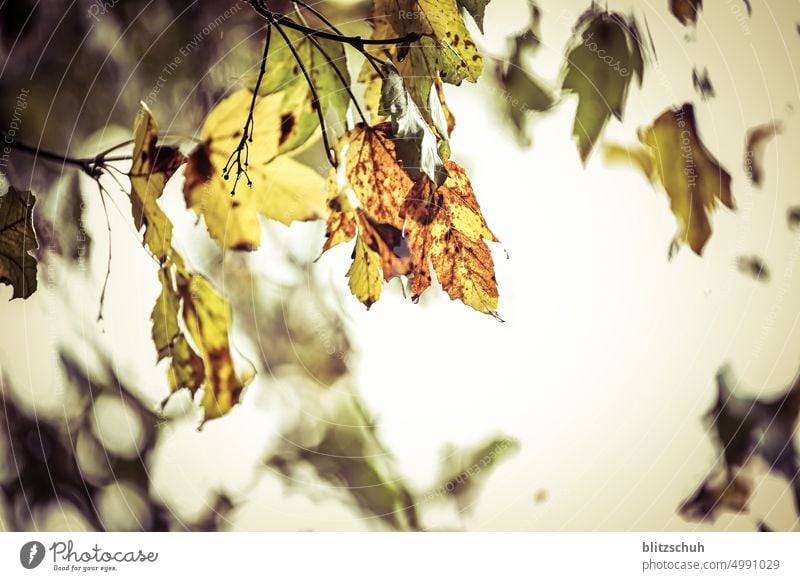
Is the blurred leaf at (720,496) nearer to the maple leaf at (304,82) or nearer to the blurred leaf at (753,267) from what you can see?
the blurred leaf at (753,267)

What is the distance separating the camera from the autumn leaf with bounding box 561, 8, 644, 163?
0.55 meters

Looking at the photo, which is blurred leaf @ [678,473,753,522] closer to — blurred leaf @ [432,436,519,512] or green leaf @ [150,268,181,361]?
Result: blurred leaf @ [432,436,519,512]

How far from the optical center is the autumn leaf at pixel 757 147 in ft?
1.81

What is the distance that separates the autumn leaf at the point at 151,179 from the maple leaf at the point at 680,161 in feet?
1.17

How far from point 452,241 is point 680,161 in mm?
190

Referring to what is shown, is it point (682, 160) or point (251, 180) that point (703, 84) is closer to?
point (682, 160)

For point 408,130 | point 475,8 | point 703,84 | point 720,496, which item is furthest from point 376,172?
point 720,496

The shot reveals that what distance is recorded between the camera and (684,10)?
55 centimetres

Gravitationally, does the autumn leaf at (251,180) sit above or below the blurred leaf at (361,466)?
above

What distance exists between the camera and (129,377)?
572mm

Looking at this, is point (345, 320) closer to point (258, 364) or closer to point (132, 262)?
point (258, 364)

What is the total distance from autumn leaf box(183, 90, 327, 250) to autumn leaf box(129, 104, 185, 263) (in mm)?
20
